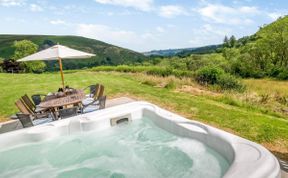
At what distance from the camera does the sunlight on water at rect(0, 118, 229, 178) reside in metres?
4.29

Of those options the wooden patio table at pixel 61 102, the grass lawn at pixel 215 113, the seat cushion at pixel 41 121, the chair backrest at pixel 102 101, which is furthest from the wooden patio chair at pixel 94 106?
the grass lawn at pixel 215 113

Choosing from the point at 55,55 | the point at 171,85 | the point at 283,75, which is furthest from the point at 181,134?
the point at 283,75

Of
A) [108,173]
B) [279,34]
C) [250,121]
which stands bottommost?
[108,173]

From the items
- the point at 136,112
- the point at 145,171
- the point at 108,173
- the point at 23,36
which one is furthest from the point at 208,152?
the point at 23,36

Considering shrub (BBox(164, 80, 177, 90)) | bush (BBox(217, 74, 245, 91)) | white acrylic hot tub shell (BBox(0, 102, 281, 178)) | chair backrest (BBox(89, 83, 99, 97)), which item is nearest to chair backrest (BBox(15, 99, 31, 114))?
white acrylic hot tub shell (BBox(0, 102, 281, 178))

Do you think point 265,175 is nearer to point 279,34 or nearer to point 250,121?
point 250,121

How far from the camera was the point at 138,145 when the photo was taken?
5.29 meters

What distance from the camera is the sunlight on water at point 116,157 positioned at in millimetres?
4293

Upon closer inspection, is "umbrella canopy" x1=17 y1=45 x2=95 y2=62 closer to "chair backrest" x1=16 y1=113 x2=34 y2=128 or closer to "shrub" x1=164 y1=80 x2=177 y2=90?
"chair backrest" x1=16 y1=113 x2=34 y2=128

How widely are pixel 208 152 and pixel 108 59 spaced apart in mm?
59091

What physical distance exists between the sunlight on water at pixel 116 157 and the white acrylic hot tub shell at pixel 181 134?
5.7 inches

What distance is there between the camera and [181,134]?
5.30 m

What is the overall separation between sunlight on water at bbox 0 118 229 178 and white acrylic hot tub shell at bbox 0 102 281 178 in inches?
5.7

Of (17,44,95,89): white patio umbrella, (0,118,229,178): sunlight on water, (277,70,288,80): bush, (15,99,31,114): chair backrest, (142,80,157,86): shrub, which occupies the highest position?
(17,44,95,89): white patio umbrella
